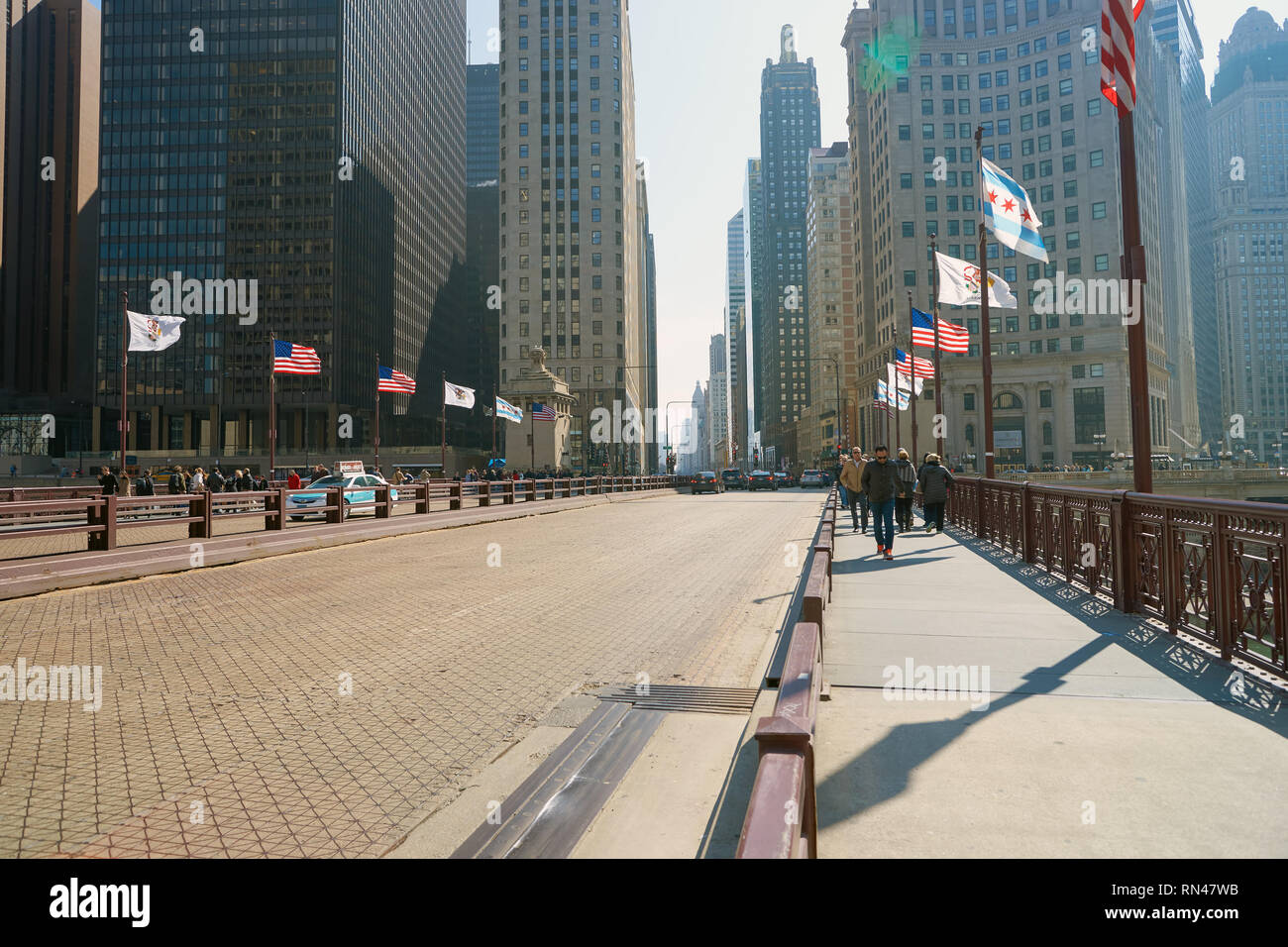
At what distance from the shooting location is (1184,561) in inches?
283

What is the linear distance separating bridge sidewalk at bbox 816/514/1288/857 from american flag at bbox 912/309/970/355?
18.1 m

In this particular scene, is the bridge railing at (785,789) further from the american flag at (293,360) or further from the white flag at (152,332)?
the american flag at (293,360)

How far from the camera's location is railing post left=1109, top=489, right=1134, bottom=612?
841 cm

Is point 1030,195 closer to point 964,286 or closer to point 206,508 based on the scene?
point 964,286

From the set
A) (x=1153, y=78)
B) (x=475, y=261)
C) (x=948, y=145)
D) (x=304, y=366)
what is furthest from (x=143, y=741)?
(x=475, y=261)

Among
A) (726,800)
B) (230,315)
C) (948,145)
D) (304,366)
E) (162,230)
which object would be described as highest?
(948,145)

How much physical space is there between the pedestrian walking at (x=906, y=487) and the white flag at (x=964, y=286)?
505 cm

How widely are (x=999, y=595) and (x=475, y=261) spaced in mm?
191631

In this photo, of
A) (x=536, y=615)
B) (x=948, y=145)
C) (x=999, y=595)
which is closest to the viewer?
(x=536, y=615)

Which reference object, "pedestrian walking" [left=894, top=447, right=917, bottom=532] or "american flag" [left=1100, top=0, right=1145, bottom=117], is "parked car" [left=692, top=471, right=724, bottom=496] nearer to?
"pedestrian walking" [left=894, top=447, right=917, bottom=532]

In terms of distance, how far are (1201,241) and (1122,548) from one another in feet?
730
